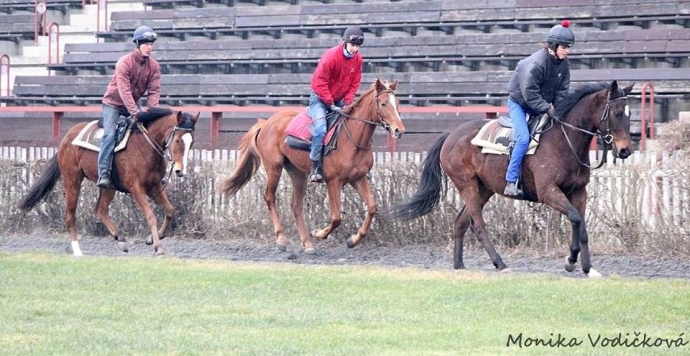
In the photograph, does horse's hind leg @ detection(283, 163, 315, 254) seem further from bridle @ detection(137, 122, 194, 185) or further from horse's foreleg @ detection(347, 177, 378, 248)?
bridle @ detection(137, 122, 194, 185)

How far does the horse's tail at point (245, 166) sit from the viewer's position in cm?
1507

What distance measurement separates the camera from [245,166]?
1514cm

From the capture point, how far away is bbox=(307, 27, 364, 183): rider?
1380 centimetres

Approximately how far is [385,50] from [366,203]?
9329mm

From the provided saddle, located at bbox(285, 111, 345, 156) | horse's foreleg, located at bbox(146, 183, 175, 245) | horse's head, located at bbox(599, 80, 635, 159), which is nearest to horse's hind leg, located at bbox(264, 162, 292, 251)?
saddle, located at bbox(285, 111, 345, 156)

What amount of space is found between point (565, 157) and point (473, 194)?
3.95 feet

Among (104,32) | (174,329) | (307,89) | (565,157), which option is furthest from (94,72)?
(174,329)

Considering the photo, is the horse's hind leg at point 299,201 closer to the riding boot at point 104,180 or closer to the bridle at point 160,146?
the bridle at point 160,146

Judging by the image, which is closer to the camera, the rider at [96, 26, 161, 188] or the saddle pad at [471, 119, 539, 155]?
the saddle pad at [471, 119, 539, 155]

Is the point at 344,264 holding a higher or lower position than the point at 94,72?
lower

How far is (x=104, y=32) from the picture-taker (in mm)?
26766

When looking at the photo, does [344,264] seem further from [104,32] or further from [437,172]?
[104,32]

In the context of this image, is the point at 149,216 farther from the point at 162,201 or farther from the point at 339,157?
the point at 339,157

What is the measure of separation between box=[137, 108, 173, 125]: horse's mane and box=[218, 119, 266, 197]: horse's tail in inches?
54.3
